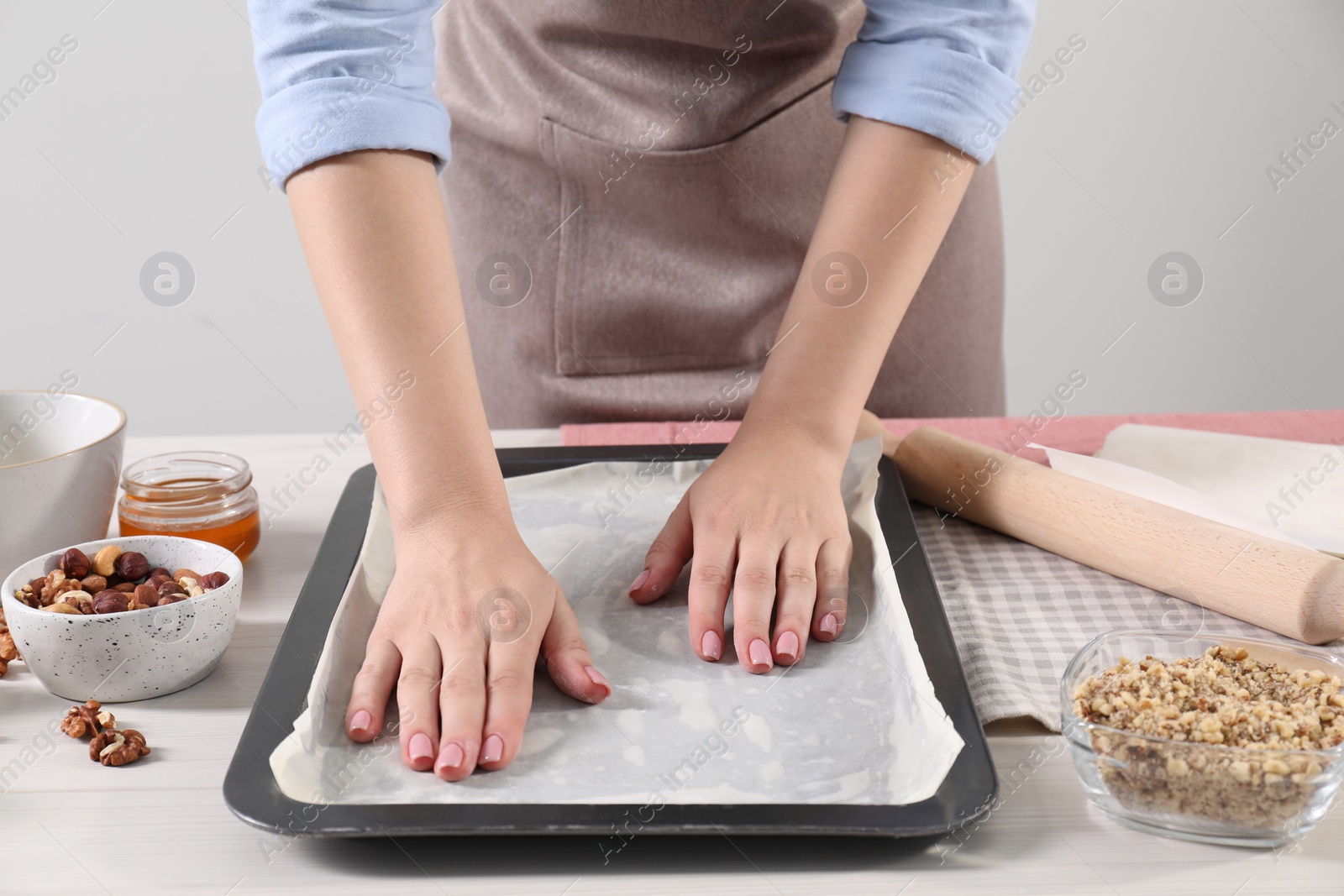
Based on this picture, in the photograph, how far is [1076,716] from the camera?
1.76 ft

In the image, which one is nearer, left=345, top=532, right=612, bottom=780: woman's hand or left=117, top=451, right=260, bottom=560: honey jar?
left=345, top=532, right=612, bottom=780: woman's hand

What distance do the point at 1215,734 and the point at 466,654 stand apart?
0.39 metres

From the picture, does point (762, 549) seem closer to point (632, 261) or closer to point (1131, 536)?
point (1131, 536)

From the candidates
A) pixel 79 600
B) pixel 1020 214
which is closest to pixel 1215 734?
pixel 79 600

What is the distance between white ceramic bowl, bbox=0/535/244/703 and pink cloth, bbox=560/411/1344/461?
0.42 m

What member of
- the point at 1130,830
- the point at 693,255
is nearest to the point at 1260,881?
the point at 1130,830

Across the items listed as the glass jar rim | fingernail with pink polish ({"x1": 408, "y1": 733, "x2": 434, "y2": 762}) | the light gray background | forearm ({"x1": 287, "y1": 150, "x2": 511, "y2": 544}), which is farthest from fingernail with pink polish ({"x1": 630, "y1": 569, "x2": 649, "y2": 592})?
the light gray background

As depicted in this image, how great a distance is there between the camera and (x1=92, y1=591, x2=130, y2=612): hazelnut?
629mm

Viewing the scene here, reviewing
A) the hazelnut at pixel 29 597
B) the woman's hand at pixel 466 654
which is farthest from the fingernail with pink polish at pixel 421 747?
the hazelnut at pixel 29 597

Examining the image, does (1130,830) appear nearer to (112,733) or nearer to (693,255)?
(112,733)

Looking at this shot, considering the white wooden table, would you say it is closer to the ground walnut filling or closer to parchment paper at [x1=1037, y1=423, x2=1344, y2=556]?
the ground walnut filling

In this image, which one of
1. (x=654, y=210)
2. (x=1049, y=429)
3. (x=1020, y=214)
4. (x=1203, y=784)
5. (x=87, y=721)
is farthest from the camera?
(x=1020, y=214)

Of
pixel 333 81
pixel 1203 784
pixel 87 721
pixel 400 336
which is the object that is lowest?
pixel 87 721

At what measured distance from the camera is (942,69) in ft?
2.70
